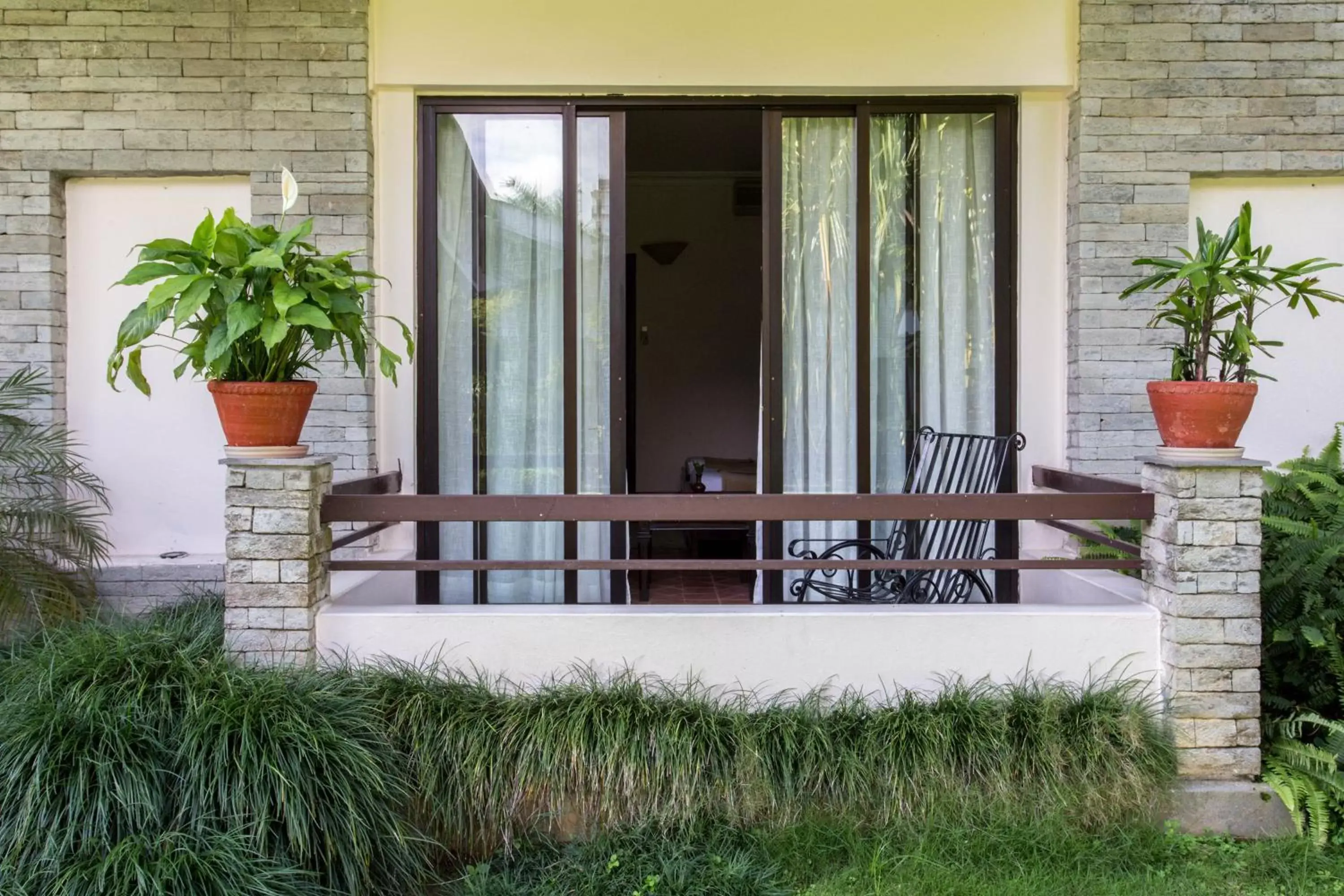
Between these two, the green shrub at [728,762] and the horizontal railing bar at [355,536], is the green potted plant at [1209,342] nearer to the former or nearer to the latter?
the green shrub at [728,762]

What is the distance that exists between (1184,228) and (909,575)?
6.16 ft

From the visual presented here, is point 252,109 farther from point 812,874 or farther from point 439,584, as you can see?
point 812,874

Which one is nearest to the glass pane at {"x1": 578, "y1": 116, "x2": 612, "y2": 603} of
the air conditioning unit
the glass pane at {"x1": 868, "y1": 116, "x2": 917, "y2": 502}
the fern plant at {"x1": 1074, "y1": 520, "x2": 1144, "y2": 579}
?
the glass pane at {"x1": 868, "y1": 116, "x2": 917, "y2": 502}

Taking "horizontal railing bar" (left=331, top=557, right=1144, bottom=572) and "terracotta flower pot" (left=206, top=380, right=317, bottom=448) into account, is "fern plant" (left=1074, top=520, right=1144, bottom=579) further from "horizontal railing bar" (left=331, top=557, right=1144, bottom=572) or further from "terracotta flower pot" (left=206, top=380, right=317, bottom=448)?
"terracotta flower pot" (left=206, top=380, right=317, bottom=448)

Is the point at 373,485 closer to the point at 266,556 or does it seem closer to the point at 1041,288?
the point at 266,556

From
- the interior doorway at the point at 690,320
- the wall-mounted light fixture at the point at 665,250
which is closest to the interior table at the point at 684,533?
the interior doorway at the point at 690,320

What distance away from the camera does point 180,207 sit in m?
3.71

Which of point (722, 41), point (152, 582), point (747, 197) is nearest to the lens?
point (152, 582)

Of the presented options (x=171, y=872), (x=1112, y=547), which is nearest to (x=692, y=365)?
(x=1112, y=547)

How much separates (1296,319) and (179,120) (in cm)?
487

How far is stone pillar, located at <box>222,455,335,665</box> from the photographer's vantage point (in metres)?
2.69

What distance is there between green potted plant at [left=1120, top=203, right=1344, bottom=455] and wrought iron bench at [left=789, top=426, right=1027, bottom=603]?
80 cm

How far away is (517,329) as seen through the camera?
390 centimetres

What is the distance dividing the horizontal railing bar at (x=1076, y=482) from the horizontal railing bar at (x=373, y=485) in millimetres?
2576
